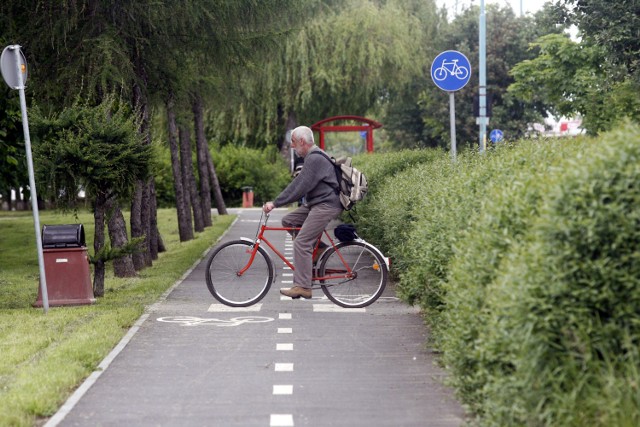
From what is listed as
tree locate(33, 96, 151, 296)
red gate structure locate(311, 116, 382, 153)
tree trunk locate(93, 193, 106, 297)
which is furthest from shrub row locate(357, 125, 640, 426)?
red gate structure locate(311, 116, 382, 153)

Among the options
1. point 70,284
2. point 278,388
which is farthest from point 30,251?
point 278,388

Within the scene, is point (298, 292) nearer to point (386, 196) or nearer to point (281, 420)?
point (386, 196)

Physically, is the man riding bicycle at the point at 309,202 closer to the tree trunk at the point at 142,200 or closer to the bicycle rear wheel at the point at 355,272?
the bicycle rear wheel at the point at 355,272

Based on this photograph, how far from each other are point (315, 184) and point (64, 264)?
3.49 m

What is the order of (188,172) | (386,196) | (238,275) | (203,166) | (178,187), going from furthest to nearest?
(203,166) → (188,172) → (178,187) → (386,196) → (238,275)

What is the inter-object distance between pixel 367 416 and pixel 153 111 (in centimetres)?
1279

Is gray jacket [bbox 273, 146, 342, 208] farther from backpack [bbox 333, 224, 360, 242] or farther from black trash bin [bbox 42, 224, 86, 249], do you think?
black trash bin [bbox 42, 224, 86, 249]

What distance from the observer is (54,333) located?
39.4ft

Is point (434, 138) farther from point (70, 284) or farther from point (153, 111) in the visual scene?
point (70, 284)

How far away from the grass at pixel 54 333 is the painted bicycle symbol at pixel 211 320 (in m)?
0.45

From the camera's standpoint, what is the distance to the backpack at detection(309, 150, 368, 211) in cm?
1357

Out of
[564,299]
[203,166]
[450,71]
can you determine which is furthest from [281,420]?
[203,166]

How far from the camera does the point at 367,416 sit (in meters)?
8.02

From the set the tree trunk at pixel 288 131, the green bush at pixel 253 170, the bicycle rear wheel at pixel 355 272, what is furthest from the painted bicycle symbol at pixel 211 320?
the green bush at pixel 253 170
